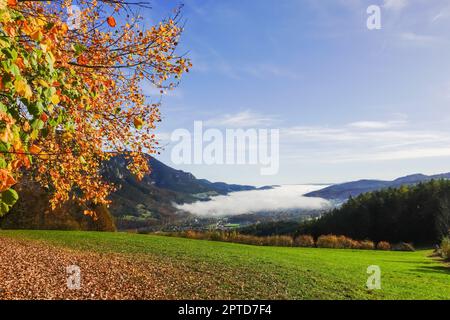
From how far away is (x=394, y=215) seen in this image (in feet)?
332

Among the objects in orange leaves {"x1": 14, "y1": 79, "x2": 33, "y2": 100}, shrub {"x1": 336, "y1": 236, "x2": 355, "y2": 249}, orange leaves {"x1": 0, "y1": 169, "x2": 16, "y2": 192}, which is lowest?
shrub {"x1": 336, "y1": 236, "x2": 355, "y2": 249}

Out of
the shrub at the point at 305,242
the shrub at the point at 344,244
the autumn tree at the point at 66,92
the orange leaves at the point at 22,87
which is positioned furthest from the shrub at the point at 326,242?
the orange leaves at the point at 22,87

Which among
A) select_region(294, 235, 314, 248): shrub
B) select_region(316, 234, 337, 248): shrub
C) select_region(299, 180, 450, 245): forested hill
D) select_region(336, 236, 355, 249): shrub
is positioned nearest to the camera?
select_region(294, 235, 314, 248): shrub

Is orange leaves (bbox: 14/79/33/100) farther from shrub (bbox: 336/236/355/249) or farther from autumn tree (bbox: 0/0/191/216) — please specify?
shrub (bbox: 336/236/355/249)

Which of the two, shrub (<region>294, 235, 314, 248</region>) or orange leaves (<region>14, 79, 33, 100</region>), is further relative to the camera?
shrub (<region>294, 235, 314, 248</region>)

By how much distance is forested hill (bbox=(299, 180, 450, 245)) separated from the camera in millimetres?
94637

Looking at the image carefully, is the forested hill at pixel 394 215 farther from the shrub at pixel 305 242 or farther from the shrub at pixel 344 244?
the shrub at pixel 305 242

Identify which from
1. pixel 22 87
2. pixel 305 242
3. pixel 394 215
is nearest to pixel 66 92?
pixel 22 87

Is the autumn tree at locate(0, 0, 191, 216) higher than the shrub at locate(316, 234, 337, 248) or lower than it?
higher

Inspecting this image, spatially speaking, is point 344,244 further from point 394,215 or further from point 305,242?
point 394,215

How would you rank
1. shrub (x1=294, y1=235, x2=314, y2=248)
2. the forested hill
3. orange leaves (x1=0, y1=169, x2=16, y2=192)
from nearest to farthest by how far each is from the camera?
orange leaves (x1=0, y1=169, x2=16, y2=192), shrub (x1=294, y1=235, x2=314, y2=248), the forested hill

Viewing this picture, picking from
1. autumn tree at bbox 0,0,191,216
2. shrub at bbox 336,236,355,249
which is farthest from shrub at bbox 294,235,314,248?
autumn tree at bbox 0,0,191,216
